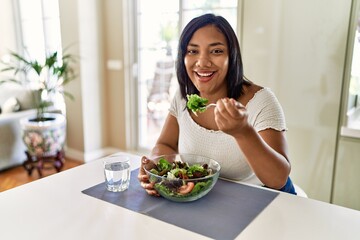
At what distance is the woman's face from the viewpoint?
140 cm

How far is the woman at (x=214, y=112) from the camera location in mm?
1270

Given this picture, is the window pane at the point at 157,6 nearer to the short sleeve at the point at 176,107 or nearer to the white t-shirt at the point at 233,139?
the short sleeve at the point at 176,107

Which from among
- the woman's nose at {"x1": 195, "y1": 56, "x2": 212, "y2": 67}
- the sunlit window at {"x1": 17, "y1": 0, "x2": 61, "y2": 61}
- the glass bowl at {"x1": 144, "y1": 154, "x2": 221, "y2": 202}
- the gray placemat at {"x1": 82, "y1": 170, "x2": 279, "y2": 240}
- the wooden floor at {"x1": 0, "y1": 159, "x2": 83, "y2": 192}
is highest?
the sunlit window at {"x1": 17, "y1": 0, "x2": 61, "y2": 61}

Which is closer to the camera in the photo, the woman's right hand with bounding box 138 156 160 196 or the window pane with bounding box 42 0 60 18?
the woman's right hand with bounding box 138 156 160 196

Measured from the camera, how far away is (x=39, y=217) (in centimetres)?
103

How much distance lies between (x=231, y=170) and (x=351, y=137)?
3.87ft

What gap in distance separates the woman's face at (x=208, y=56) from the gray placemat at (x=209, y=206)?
0.43m

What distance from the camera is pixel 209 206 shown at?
109 centimetres

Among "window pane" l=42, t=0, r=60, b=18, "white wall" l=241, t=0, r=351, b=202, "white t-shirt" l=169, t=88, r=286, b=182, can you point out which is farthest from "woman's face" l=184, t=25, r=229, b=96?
"window pane" l=42, t=0, r=60, b=18

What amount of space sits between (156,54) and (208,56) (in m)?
2.13

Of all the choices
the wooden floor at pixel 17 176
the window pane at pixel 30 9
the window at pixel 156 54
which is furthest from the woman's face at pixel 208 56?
the window pane at pixel 30 9

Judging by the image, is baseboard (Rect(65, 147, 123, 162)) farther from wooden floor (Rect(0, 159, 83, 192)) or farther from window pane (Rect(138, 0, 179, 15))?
window pane (Rect(138, 0, 179, 15))

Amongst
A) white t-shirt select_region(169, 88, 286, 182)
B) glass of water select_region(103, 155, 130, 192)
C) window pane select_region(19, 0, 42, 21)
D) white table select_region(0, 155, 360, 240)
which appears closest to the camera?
white table select_region(0, 155, 360, 240)

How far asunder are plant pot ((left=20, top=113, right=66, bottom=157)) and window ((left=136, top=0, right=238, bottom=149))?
0.83m
